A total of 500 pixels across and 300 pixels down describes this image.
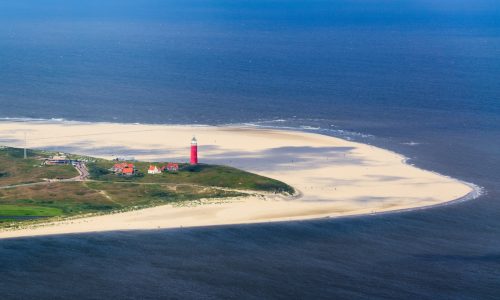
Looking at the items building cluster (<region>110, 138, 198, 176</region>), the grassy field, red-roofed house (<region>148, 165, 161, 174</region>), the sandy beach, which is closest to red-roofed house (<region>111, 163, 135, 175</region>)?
building cluster (<region>110, 138, 198, 176</region>)

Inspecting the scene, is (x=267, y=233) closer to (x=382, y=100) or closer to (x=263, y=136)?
(x=263, y=136)

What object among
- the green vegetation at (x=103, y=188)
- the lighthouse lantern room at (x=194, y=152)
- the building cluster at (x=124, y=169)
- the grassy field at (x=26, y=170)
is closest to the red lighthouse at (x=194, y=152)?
the lighthouse lantern room at (x=194, y=152)

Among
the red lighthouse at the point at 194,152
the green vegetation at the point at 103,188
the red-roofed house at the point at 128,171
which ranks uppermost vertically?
the red lighthouse at the point at 194,152

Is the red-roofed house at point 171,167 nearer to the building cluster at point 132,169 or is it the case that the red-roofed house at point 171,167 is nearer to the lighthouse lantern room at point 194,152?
the building cluster at point 132,169

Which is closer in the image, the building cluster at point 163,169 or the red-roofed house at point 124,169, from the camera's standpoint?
the red-roofed house at point 124,169

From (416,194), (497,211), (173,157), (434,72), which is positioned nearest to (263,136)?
(173,157)

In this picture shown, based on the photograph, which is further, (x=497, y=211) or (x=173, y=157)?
(x=173, y=157)

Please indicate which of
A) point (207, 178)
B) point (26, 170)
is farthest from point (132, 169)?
point (26, 170)
